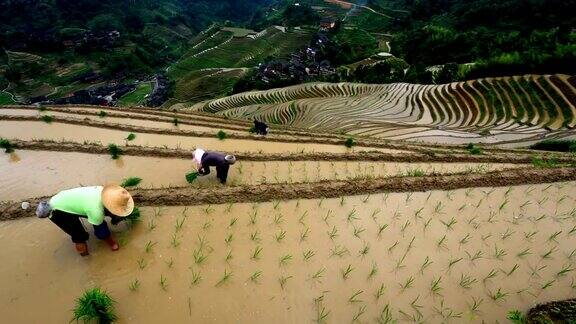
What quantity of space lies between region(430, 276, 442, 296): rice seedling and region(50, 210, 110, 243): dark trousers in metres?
4.68

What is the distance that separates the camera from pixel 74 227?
4598mm

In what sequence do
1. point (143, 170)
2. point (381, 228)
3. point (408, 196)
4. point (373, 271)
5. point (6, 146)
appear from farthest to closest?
point (6, 146)
point (143, 170)
point (408, 196)
point (381, 228)
point (373, 271)

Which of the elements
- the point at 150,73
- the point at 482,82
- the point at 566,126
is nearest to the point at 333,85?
the point at 482,82

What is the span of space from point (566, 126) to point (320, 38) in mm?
58966

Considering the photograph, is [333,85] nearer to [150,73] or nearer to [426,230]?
[426,230]

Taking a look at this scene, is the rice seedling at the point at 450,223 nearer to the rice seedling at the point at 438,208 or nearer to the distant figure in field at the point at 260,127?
the rice seedling at the point at 438,208

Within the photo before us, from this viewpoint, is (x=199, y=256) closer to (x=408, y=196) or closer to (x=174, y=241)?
(x=174, y=241)

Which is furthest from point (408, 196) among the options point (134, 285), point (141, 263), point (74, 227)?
point (74, 227)

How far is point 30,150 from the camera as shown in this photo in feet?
30.5

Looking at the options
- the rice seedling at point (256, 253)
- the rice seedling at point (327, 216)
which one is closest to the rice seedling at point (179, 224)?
the rice seedling at point (256, 253)

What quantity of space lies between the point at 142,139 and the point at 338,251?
8.72 meters

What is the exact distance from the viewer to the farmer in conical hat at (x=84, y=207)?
439cm

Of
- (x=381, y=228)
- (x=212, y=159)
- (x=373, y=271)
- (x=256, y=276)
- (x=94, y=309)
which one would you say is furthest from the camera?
(x=212, y=159)

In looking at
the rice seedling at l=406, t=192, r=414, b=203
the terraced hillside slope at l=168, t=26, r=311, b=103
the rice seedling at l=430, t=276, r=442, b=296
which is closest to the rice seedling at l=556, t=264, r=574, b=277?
the rice seedling at l=430, t=276, r=442, b=296
